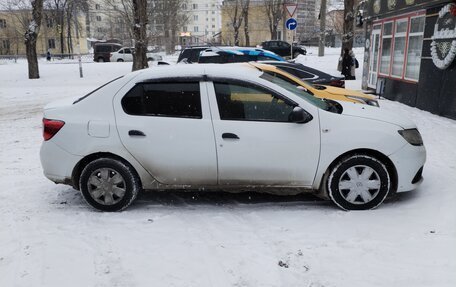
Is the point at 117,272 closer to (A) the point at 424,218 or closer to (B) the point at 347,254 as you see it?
(B) the point at 347,254

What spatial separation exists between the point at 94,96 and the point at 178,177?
4.40 feet

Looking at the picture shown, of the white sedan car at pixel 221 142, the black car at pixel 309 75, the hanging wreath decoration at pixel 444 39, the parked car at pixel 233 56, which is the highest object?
the hanging wreath decoration at pixel 444 39

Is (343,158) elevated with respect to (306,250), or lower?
elevated

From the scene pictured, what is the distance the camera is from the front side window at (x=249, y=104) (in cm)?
452

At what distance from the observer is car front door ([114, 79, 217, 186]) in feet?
14.8

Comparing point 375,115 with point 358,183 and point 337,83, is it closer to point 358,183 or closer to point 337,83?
point 358,183

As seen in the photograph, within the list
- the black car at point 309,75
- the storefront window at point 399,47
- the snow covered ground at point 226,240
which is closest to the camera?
the snow covered ground at point 226,240

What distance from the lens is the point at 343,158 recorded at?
450cm

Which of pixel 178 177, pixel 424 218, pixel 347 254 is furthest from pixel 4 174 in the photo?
pixel 424 218

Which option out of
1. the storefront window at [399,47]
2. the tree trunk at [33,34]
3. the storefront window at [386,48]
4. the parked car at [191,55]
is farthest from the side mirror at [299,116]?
the tree trunk at [33,34]

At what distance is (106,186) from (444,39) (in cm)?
884

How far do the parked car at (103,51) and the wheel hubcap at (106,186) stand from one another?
3870 cm

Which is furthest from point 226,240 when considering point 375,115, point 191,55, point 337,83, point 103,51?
point 103,51

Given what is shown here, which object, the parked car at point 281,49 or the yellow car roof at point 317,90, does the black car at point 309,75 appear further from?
the parked car at point 281,49
